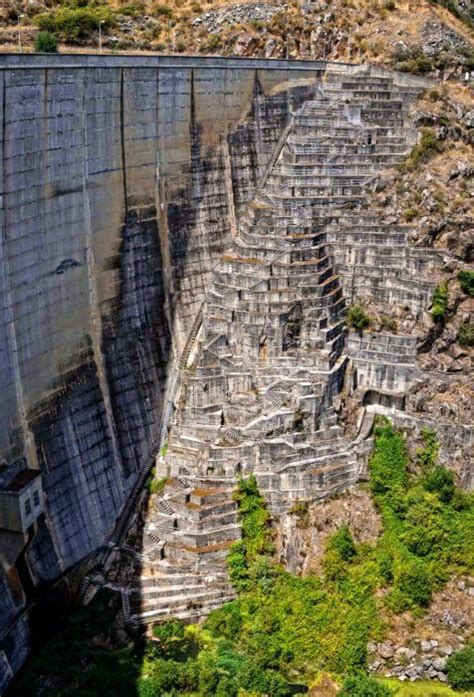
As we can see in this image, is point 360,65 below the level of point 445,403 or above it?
above

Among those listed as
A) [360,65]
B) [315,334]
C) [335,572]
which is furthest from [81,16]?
[335,572]

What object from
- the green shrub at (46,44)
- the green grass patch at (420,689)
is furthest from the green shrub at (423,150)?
the green grass patch at (420,689)

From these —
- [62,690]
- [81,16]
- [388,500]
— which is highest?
[81,16]

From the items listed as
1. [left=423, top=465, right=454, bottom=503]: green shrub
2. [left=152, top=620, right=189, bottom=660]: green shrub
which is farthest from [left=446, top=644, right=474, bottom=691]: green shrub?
[left=152, top=620, right=189, bottom=660]: green shrub

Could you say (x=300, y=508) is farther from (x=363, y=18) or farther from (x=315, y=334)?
(x=363, y=18)

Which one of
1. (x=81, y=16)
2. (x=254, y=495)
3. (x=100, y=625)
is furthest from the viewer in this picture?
(x=81, y=16)

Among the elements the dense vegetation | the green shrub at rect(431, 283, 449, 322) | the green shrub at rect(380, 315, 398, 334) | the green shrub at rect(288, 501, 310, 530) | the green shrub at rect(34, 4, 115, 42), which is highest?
the green shrub at rect(34, 4, 115, 42)

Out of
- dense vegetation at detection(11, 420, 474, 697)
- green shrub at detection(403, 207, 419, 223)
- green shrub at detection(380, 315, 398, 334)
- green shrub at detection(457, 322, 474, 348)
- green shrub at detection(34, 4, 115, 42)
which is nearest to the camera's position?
dense vegetation at detection(11, 420, 474, 697)

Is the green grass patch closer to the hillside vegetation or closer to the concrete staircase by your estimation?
the concrete staircase
